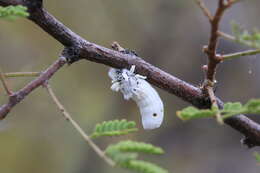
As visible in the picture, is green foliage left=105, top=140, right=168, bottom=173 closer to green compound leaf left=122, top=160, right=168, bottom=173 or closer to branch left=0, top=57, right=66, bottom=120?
green compound leaf left=122, top=160, right=168, bottom=173

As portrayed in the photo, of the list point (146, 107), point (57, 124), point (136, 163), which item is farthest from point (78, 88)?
point (136, 163)

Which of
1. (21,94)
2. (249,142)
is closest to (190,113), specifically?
(21,94)

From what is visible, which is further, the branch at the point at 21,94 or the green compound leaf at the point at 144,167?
the branch at the point at 21,94

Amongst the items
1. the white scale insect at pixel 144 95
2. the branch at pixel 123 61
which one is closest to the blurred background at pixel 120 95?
the white scale insect at pixel 144 95

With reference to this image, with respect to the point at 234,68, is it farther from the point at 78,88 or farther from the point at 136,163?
the point at 136,163

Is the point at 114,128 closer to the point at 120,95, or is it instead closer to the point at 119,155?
the point at 119,155

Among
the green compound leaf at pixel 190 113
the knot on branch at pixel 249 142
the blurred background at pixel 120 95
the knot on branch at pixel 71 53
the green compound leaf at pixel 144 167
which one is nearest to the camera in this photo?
the green compound leaf at pixel 144 167

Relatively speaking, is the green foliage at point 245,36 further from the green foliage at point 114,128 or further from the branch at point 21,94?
the branch at point 21,94
